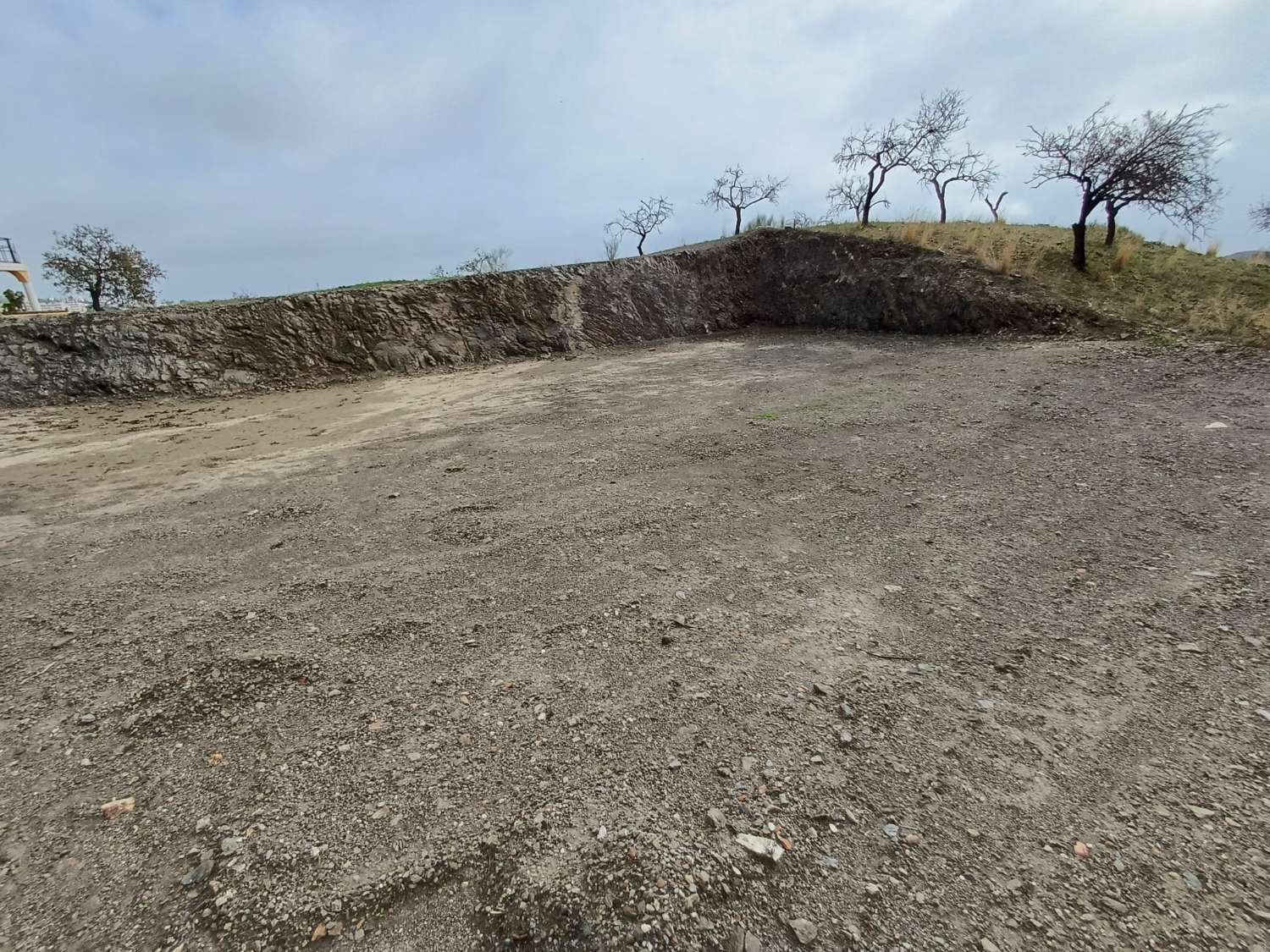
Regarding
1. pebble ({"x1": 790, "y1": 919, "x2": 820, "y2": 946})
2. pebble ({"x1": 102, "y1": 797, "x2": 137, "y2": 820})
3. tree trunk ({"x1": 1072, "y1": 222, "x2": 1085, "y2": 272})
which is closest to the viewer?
pebble ({"x1": 790, "y1": 919, "x2": 820, "y2": 946})

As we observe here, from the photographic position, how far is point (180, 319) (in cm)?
1102

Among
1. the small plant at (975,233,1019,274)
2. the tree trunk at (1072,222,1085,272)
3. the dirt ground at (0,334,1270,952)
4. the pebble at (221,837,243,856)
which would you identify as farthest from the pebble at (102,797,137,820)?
the tree trunk at (1072,222,1085,272)

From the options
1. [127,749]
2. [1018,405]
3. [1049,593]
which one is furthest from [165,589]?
[1018,405]

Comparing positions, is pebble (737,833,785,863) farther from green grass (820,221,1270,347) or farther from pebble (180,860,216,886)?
green grass (820,221,1270,347)

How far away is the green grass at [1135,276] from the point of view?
313 inches

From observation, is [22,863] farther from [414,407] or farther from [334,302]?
[334,302]

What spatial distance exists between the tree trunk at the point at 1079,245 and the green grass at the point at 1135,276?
5.3 inches

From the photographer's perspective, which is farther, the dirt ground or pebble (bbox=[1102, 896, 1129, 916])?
the dirt ground

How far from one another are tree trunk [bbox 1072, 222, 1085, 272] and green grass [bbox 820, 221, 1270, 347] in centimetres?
13

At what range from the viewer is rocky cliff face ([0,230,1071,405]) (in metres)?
10.3

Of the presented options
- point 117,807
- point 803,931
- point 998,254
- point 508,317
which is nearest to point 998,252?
point 998,254

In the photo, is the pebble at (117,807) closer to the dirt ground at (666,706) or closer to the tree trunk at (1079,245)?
the dirt ground at (666,706)

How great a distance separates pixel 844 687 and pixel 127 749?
9.29ft

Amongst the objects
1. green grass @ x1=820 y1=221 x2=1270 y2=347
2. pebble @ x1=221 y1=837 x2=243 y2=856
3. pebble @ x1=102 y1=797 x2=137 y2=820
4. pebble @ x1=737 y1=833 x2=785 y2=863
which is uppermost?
green grass @ x1=820 y1=221 x2=1270 y2=347
